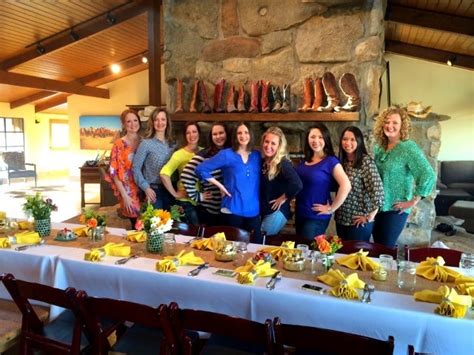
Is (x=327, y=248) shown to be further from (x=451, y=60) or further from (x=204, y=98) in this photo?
(x=451, y=60)

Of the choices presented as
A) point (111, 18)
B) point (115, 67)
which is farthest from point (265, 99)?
point (115, 67)

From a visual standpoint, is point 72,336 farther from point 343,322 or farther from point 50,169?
point 50,169

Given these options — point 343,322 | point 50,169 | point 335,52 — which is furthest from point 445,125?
point 50,169

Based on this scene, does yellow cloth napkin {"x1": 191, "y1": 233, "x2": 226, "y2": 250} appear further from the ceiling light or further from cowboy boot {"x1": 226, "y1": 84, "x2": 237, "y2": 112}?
the ceiling light

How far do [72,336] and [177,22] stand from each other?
3333 mm

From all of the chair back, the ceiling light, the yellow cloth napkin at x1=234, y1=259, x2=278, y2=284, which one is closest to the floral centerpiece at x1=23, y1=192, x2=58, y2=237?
the chair back

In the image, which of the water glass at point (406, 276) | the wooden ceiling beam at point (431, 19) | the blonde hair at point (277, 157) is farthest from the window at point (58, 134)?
the water glass at point (406, 276)

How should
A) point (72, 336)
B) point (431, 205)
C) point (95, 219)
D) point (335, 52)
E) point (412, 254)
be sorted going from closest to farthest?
point (72, 336), point (412, 254), point (95, 219), point (335, 52), point (431, 205)

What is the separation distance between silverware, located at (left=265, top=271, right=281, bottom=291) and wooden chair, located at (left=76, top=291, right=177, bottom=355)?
44cm

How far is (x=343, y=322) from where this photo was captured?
151 centimetres

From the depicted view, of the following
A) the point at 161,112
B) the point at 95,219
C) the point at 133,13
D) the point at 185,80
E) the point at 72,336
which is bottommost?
the point at 72,336

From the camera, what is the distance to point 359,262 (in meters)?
1.91

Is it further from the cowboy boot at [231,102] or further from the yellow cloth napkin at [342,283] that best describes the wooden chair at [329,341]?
the cowboy boot at [231,102]

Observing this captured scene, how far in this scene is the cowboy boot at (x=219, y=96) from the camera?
3814 millimetres
